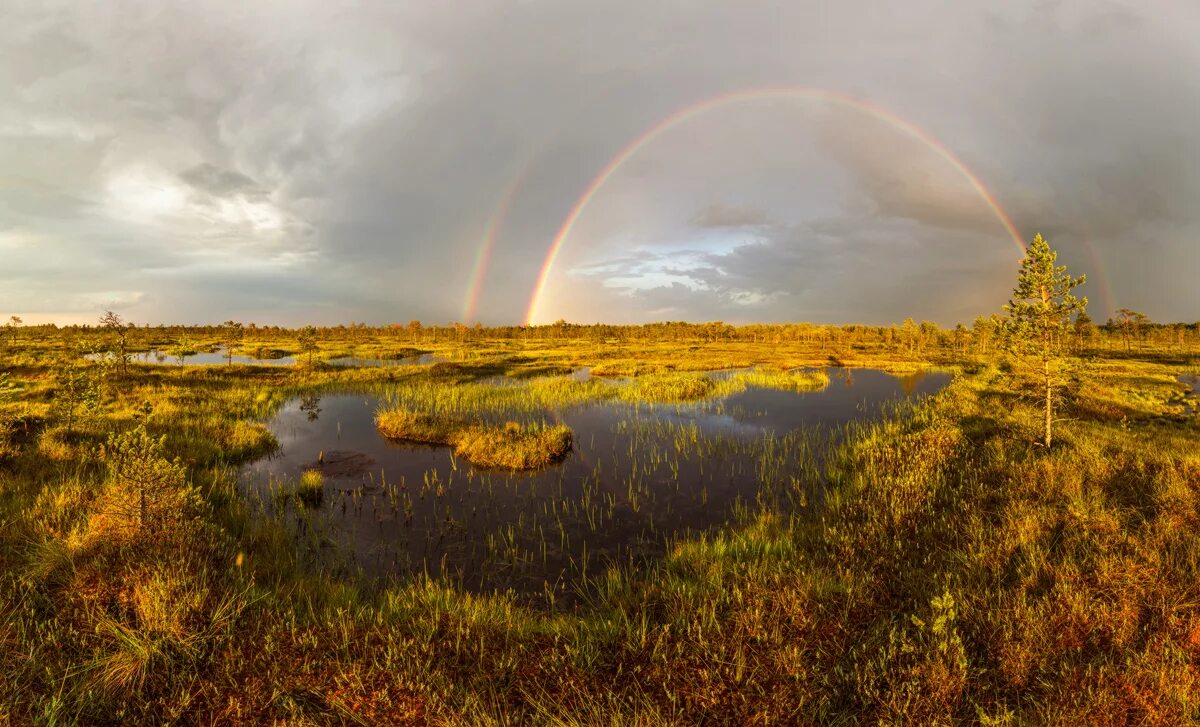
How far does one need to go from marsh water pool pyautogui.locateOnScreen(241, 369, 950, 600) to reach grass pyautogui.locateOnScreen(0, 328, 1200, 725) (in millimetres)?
951

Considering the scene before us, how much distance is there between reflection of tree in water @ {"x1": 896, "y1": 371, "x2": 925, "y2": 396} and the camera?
42.7m

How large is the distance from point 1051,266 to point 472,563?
20.4 m

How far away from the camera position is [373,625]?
6.84 metres

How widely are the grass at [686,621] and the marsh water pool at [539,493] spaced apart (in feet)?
3.12

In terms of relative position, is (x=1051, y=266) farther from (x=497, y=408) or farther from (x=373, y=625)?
(x=497, y=408)

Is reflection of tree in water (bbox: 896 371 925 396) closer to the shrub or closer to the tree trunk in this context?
the tree trunk

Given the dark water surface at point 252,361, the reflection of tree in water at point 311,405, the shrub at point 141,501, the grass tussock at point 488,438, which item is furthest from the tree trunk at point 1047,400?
the dark water surface at point 252,361

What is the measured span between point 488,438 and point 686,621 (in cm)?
1463

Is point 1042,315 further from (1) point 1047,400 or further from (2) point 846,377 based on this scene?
(2) point 846,377

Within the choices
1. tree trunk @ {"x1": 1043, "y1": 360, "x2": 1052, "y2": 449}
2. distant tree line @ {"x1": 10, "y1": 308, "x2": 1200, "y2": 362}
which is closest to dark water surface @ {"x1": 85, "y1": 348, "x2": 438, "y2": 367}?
distant tree line @ {"x1": 10, "y1": 308, "x2": 1200, "y2": 362}

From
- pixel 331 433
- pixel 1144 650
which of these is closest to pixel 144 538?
pixel 1144 650

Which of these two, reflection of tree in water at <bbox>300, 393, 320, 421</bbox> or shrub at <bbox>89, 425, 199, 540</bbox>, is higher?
shrub at <bbox>89, 425, 199, 540</bbox>

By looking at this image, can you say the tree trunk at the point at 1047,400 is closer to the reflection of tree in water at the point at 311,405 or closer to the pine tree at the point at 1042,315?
the pine tree at the point at 1042,315

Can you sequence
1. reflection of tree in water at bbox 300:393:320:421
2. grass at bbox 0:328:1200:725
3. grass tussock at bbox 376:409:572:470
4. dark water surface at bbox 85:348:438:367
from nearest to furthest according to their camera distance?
grass at bbox 0:328:1200:725 < grass tussock at bbox 376:409:572:470 < reflection of tree in water at bbox 300:393:320:421 < dark water surface at bbox 85:348:438:367
